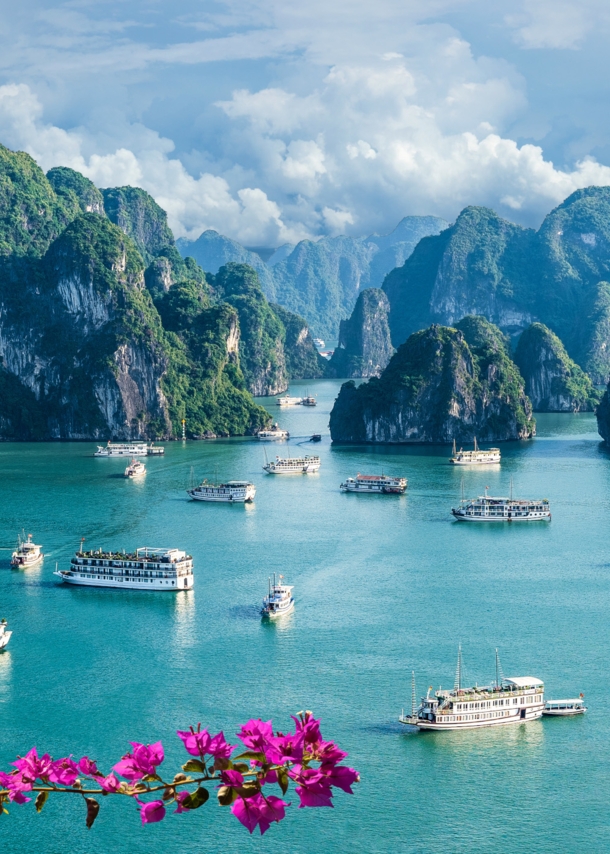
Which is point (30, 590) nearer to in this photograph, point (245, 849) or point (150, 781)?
point (245, 849)

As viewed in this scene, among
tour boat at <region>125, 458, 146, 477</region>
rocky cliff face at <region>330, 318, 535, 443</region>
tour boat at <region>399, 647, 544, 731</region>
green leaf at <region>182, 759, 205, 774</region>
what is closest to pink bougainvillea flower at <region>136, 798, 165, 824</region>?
green leaf at <region>182, 759, 205, 774</region>

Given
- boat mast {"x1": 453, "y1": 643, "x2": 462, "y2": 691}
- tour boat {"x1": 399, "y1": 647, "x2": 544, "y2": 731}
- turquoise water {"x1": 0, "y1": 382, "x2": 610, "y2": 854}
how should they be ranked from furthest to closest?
boat mast {"x1": 453, "y1": 643, "x2": 462, "y2": 691}
tour boat {"x1": 399, "y1": 647, "x2": 544, "y2": 731}
turquoise water {"x1": 0, "y1": 382, "x2": 610, "y2": 854}

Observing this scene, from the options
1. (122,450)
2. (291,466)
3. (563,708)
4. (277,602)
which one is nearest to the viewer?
(563,708)

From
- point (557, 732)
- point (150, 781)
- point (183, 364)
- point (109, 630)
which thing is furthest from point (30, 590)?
point (183, 364)

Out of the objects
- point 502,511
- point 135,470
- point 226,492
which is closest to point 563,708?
point 502,511

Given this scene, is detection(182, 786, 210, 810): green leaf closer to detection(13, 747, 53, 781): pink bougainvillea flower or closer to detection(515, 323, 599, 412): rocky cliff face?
detection(13, 747, 53, 781): pink bougainvillea flower

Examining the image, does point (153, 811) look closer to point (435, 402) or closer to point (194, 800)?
point (194, 800)

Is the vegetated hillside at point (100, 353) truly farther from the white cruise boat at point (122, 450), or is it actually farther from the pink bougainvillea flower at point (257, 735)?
the pink bougainvillea flower at point (257, 735)

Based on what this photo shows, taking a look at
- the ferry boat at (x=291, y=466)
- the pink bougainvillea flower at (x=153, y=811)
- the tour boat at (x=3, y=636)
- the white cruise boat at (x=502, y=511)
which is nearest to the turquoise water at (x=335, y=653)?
the tour boat at (x=3, y=636)
